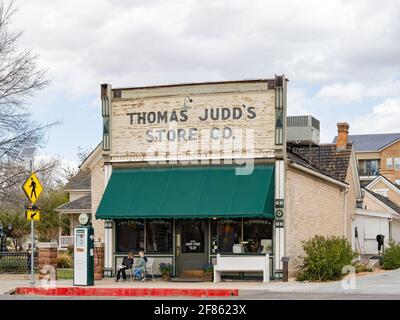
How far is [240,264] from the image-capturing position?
1236 inches

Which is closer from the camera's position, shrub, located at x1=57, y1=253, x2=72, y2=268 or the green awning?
the green awning

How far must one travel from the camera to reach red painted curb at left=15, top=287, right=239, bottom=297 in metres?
25.7

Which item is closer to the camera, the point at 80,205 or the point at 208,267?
the point at 208,267

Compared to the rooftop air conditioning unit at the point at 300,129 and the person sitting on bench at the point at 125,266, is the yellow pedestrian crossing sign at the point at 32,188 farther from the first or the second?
the rooftop air conditioning unit at the point at 300,129

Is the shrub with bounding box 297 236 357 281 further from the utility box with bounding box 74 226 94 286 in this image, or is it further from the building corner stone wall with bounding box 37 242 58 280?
the building corner stone wall with bounding box 37 242 58 280

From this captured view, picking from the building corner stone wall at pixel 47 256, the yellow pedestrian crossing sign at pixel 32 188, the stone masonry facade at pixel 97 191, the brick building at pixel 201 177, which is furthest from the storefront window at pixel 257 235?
the yellow pedestrian crossing sign at pixel 32 188

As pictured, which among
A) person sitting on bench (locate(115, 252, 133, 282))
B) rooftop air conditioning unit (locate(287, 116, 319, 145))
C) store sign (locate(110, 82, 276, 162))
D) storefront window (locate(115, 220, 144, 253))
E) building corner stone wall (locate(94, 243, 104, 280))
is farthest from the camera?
rooftop air conditioning unit (locate(287, 116, 319, 145))

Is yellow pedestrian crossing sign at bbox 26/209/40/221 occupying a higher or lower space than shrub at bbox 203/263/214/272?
higher

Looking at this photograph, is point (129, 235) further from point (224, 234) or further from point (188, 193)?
point (224, 234)

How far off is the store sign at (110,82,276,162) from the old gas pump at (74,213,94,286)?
4743 millimetres

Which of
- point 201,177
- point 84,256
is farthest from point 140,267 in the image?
point 201,177

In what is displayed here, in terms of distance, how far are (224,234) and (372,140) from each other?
85.6m

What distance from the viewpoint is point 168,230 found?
33.2 meters

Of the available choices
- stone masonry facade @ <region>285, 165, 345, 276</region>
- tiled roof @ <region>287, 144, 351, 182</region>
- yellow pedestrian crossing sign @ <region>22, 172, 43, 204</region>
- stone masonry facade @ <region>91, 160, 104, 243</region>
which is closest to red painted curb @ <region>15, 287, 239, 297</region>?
yellow pedestrian crossing sign @ <region>22, 172, 43, 204</region>
